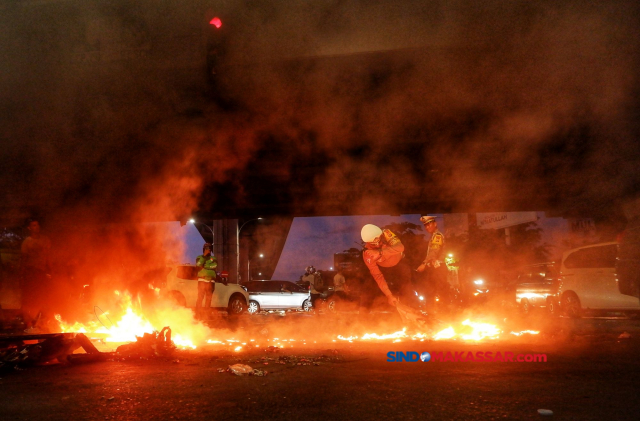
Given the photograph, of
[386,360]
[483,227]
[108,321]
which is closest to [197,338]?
[108,321]

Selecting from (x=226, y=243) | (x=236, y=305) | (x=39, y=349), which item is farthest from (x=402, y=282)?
(x=226, y=243)

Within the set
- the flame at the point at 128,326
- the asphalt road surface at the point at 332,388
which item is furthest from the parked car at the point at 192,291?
the asphalt road surface at the point at 332,388

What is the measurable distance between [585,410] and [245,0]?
186 inches

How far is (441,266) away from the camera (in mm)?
6398

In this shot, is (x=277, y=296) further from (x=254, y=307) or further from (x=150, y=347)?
(x=150, y=347)

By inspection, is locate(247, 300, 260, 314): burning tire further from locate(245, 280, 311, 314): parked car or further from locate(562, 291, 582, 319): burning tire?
locate(562, 291, 582, 319): burning tire

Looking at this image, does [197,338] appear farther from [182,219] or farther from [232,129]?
[182,219]

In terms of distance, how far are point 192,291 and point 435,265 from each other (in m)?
7.69

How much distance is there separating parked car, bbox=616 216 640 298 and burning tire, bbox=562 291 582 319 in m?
7.74

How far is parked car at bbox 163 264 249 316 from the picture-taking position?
1175 cm

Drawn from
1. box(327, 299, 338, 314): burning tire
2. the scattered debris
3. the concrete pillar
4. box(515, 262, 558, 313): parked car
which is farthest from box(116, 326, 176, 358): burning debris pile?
the concrete pillar

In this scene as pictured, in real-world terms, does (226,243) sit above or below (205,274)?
above

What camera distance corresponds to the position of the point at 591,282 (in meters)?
9.67

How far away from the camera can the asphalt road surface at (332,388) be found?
2.42 m
